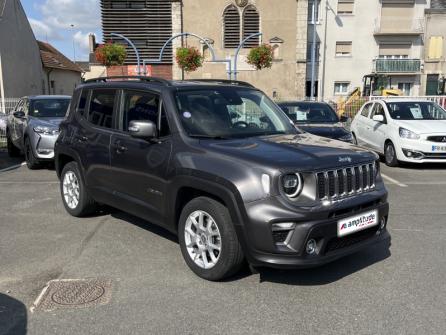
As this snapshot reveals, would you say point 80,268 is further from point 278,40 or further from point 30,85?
point 278,40

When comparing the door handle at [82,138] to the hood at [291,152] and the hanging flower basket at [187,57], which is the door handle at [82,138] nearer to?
the hood at [291,152]

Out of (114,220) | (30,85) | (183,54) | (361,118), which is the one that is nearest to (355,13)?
(183,54)

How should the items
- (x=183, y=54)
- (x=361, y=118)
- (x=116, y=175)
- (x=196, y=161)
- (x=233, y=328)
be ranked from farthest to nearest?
(x=183, y=54)
(x=361, y=118)
(x=116, y=175)
(x=196, y=161)
(x=233, y=328)

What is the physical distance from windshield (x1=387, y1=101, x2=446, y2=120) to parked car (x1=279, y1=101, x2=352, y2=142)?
1382 millimetres

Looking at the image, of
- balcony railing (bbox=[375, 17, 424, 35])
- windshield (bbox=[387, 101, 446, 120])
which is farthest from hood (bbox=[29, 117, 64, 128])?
balcony railing (bbox=[375, 17, 424, 35])

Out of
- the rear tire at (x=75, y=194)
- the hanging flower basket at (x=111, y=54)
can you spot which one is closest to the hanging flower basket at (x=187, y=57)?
the hanging flower basket at (x=111, y=54)

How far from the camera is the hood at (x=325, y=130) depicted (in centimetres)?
956

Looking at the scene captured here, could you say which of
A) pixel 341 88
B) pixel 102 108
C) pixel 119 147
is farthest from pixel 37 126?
pixel 341 88

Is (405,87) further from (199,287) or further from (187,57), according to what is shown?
(199,287)

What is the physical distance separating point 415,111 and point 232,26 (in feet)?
97.1

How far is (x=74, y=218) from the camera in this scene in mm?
6371

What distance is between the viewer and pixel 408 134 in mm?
10445

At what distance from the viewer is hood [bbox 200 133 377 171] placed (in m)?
3.76

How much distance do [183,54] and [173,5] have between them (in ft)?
50.0
